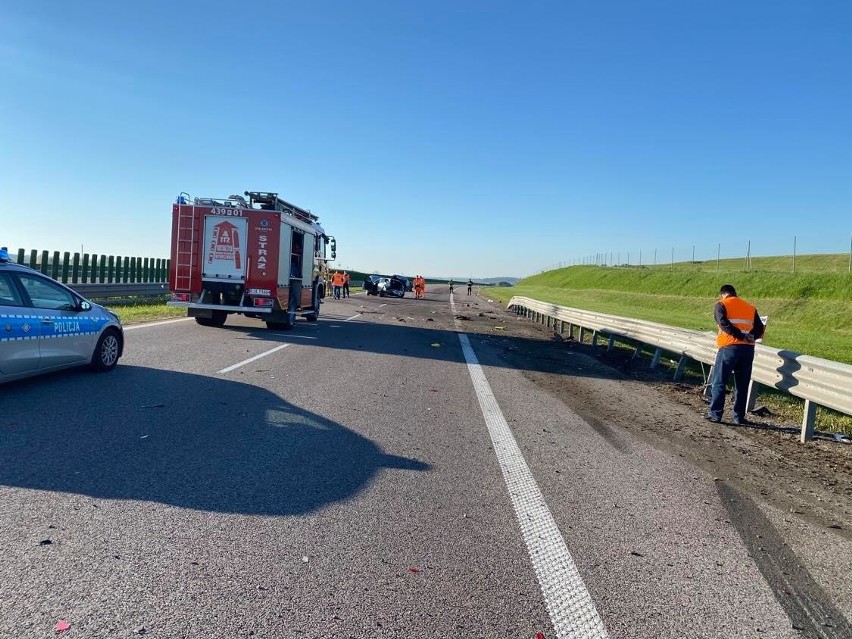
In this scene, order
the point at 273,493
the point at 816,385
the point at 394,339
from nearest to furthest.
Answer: the point at 273,493 < the point at 816,385 < the point at 394,339

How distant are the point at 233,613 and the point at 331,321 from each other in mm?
→ 19461

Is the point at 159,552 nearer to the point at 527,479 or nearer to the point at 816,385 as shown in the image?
the point at 527,479

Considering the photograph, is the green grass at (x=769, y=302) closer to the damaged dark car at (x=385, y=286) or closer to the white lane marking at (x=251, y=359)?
the white lane marking at (x=251, y=359)

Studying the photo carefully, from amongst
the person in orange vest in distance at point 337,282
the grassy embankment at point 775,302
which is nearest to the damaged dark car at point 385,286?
the person in orange vest in distance at point 337,282

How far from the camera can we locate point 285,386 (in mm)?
9367

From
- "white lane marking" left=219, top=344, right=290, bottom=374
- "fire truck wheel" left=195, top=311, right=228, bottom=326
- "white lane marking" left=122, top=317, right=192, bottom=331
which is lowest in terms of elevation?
"white lane marking" left=219, top=344, right=290, bottom=374

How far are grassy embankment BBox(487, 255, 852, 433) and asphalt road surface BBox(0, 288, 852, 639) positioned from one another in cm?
508

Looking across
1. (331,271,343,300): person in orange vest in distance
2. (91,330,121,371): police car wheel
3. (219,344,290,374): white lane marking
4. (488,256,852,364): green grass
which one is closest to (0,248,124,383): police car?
(91,330,121,371): police car wheel

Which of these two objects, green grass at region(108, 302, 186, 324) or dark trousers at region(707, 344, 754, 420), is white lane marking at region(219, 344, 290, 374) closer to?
green grass at region(108, 302, 186, 324)

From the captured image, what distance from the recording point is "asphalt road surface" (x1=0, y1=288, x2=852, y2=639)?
3.35m

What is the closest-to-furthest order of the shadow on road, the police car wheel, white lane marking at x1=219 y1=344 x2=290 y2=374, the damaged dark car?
the shadow on road
the police car wheel
white lane marking at x1=219 y1=344 x2=290 y2=374
the damaged dark car

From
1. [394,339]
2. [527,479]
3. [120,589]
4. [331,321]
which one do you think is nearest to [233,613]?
[120,589]

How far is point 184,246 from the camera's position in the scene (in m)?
16.1

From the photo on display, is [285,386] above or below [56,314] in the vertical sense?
below
